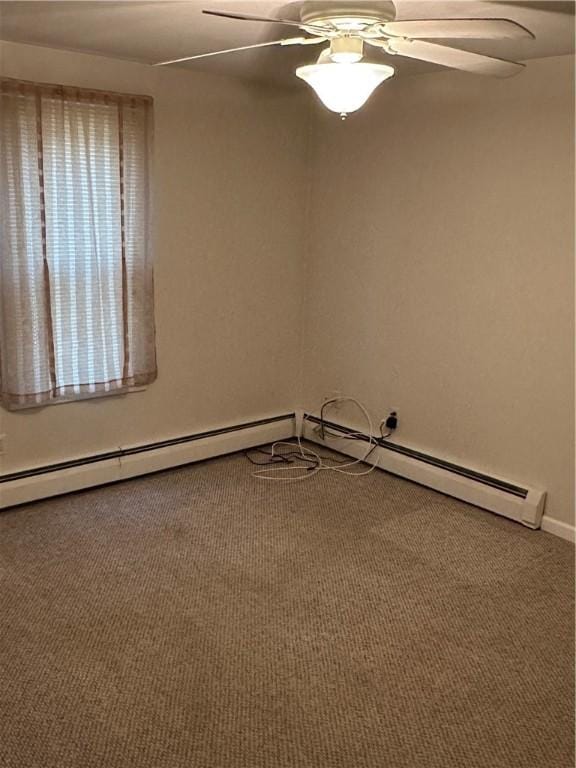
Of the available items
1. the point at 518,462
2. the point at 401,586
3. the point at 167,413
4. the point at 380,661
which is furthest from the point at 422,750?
the point at 167,413

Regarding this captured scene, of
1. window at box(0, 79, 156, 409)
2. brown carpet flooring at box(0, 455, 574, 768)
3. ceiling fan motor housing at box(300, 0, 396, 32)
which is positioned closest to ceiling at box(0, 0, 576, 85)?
ceiling fan motor housing at box(300, 0, 396, 32)

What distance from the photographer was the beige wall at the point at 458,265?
10.4ft

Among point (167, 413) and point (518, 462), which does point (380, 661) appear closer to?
point (518, 462)

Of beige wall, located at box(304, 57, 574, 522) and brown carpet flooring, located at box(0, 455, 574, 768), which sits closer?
brown carpet flooring, located at box(0, 455, 574, 768)

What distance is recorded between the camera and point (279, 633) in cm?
254

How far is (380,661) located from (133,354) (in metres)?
2.03

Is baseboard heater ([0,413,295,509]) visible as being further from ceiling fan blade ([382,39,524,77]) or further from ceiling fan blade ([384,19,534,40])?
ceiling fan blade ([384,19,534,40])

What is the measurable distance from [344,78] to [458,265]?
1.57m

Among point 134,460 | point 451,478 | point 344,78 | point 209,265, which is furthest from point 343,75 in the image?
point 134,460

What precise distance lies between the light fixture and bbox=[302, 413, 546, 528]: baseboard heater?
2044 millimetres

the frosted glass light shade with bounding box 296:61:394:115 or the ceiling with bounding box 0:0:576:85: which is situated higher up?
the ceiling with bounding box 0:0:576:85

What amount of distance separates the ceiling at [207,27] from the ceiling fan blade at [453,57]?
0.17m

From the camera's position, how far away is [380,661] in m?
2.41

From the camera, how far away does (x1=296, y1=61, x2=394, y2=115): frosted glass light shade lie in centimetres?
215
